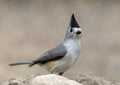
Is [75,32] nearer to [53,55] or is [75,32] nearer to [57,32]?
[53,55]

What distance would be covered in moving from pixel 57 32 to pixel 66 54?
690 centimetres

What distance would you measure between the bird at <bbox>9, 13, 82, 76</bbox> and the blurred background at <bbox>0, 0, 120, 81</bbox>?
420 cm

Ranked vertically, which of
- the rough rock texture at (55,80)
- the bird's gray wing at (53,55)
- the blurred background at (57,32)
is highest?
the bird's gray wing at (53,55)

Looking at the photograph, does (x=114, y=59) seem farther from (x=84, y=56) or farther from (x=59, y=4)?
(x=59, y=4)

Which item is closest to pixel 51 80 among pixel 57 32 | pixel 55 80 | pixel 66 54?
pixel 55 80

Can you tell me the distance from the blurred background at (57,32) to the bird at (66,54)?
4.20 metres

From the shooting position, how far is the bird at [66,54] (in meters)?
6.75

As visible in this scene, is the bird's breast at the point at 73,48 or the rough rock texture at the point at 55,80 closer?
the rough rock texture at the point at 55,80

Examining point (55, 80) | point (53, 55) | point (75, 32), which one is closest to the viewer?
point (55, 80)

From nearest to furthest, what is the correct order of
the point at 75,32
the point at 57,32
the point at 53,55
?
1. the point at 75,32
2. the point at 53,55
3. the point at 57,32

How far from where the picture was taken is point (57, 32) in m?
13.7

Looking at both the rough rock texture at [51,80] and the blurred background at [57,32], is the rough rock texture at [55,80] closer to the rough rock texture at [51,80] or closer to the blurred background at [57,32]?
the rough rock texture at [51,80]

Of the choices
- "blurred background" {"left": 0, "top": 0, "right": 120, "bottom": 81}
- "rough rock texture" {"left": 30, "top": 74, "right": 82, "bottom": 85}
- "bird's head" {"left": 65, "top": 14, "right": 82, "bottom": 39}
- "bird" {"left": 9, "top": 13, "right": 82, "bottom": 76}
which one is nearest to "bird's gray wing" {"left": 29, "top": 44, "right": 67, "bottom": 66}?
"bird" {"left": 9, "top": 13, "right": 82, "bottom": 76}

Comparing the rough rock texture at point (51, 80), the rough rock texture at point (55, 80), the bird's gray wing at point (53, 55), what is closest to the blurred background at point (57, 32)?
the rough rock texture at point (55, 80)
